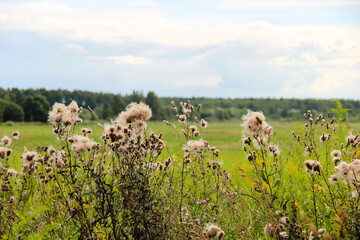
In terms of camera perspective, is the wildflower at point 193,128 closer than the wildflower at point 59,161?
No

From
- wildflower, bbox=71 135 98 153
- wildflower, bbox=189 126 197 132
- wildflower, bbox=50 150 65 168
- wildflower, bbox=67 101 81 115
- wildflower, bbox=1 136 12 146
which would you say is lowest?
wildflower, bbox=50 150 65 168

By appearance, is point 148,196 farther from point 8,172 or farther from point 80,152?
point 8,172

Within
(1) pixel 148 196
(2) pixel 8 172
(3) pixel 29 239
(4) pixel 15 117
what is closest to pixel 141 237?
(1) pixel 148 196

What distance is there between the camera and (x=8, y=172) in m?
4.87

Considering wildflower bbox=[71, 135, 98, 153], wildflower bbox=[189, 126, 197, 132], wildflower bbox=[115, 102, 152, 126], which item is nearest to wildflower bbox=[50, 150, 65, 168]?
wildflower bbox=[71, 135, 98, 153]

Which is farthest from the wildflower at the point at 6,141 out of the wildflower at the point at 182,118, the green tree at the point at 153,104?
the wildflower at the point at 182,118

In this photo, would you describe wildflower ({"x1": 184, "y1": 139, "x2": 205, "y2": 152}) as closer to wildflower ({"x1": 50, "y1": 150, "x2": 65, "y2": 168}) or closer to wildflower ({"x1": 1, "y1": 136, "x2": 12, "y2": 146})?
wildflower ({"x1": 50, "y1": 150, "x2": 65, "y2": 168})

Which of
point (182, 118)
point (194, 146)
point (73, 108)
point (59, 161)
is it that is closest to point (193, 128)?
point (182, 118)

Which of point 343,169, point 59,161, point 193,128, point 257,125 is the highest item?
point 257,125

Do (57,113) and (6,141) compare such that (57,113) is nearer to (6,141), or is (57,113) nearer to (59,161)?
(59,161)

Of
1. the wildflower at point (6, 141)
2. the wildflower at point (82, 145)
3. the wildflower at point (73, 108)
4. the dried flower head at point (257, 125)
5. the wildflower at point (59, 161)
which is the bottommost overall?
the wildflower at point (59, 161)

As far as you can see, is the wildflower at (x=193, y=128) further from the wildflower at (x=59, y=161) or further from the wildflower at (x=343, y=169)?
the wildflower at (x=343, y=169)

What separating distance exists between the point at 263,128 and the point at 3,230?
9.79 feet

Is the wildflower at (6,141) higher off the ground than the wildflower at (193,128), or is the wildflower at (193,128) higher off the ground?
the wildflower at (193,128)
